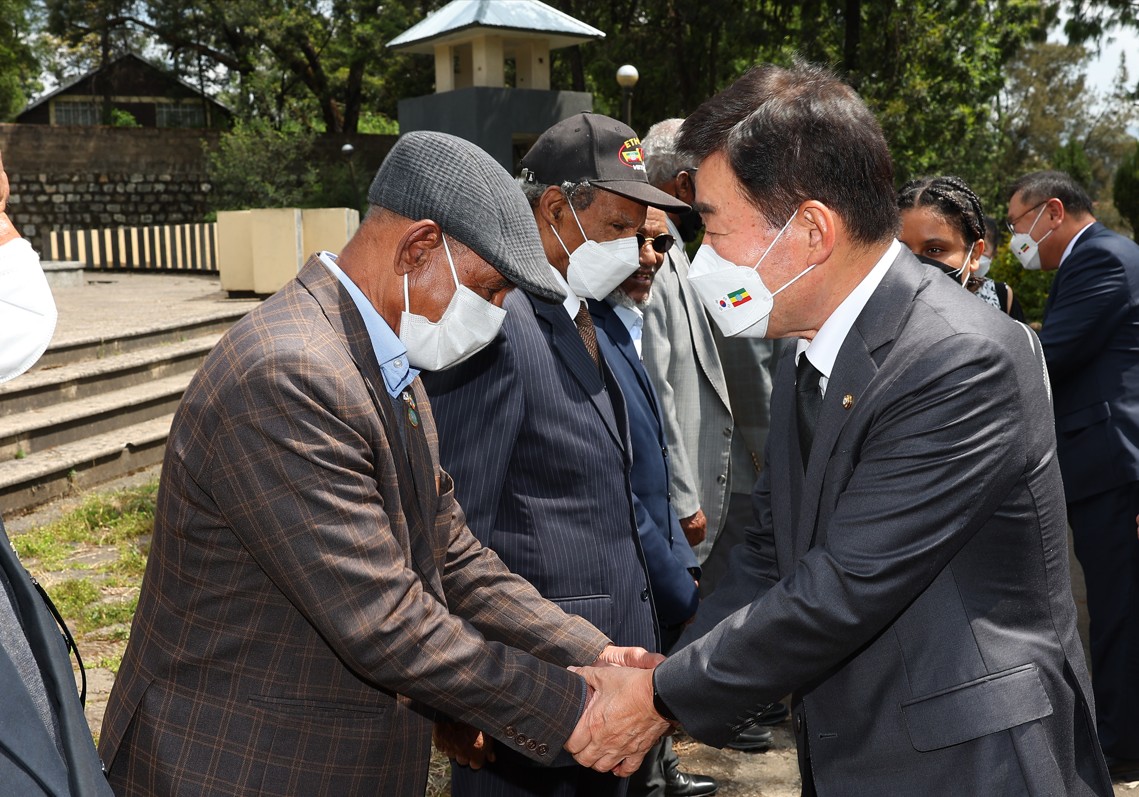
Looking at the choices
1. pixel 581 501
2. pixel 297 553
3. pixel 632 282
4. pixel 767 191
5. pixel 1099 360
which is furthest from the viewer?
pixel 1099 360

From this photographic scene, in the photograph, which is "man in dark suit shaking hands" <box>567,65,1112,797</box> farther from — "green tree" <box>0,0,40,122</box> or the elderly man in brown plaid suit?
"green tree" <box>0,0,40,122</box>

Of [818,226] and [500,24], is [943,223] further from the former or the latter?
[500,24]

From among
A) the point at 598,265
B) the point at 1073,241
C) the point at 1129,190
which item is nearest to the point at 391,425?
the point at 598,265

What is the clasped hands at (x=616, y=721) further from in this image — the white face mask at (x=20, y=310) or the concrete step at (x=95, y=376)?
the concrete step at (x=95, y=376)

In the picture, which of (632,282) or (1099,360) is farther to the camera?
(1099,360)

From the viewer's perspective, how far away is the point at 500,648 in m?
2.29

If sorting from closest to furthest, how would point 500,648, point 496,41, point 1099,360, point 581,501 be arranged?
1. point 500,648
2. point 581,501
3. point 1099,360
4. point 496,41

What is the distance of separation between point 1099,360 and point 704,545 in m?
1.91

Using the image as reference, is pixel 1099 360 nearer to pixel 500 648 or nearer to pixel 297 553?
pixel 500 648

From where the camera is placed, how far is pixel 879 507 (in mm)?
1864

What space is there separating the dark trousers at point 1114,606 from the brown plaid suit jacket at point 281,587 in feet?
11.3

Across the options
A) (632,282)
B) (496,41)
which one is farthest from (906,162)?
(632,282)

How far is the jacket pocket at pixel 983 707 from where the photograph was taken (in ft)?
5.86

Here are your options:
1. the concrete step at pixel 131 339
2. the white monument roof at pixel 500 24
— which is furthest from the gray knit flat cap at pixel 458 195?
the white monument roof at pixel 500 24
